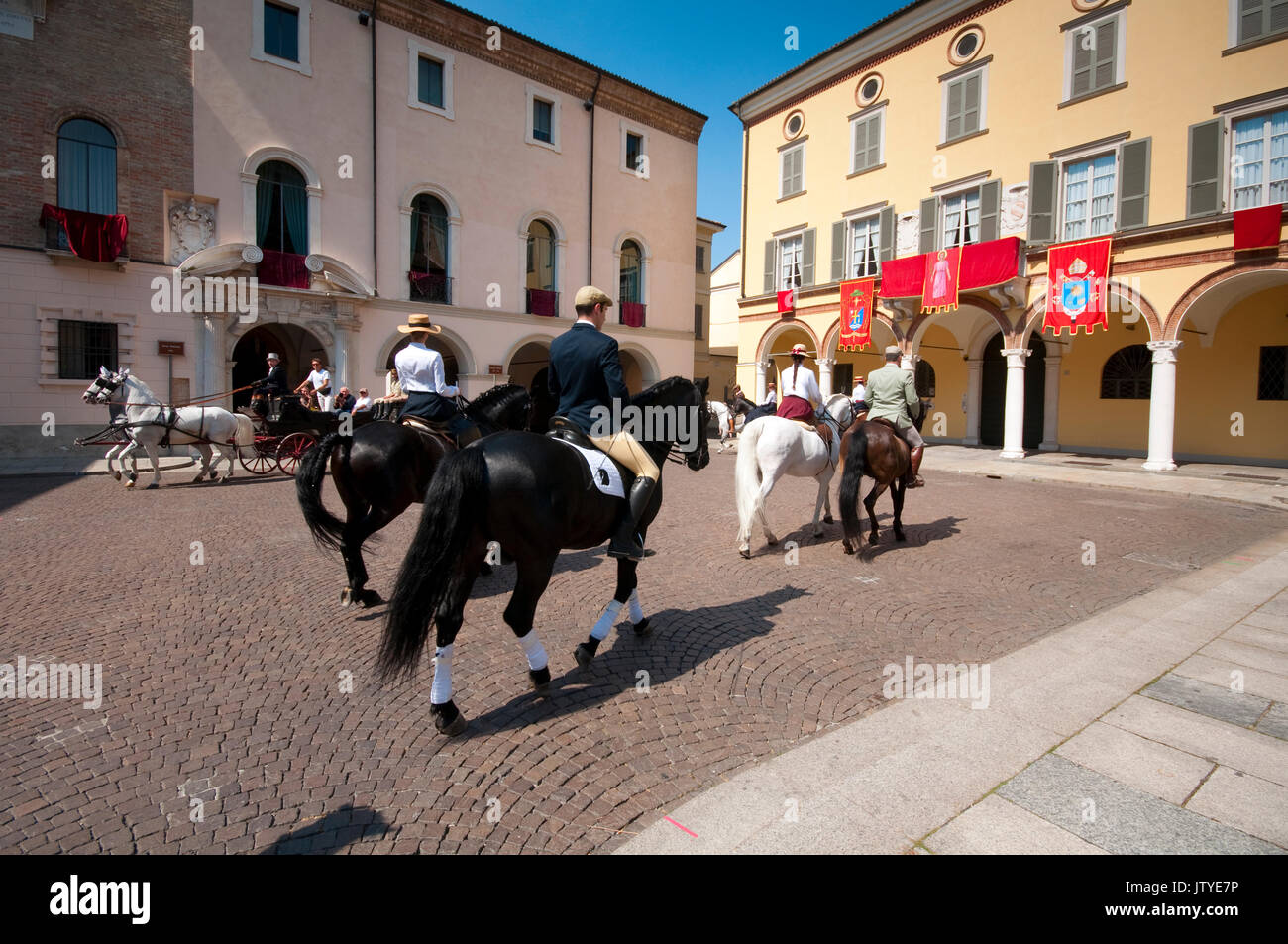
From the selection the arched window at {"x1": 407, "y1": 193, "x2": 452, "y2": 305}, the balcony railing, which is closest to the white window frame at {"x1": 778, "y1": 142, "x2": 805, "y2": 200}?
the arched window at {"x1": 407, "y1": 193, "x2": 452, "y2": 305}

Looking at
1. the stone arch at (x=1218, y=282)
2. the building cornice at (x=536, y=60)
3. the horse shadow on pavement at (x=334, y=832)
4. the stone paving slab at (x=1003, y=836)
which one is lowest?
the horse shadow on pavement at (x=334, y=832)

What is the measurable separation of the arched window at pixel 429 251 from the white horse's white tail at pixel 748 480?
16226 mm

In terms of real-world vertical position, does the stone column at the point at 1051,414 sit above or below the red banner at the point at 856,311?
below

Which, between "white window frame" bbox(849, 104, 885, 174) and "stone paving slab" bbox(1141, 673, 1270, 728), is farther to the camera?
"white window frame" bbox(849, 104, 885, 174)

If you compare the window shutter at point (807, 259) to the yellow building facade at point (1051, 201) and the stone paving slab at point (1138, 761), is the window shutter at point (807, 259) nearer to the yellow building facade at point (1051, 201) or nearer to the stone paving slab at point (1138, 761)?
the yellow building facade at point (1051, 201)

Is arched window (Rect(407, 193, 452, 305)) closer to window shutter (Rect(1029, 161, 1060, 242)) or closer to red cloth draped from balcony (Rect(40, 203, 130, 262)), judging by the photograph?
red cloth draped from balcony (Rect(40, 203, 130, 262))

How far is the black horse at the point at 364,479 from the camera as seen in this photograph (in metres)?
5.16

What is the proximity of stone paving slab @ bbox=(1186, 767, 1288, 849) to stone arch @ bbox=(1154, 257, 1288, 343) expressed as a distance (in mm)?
16632

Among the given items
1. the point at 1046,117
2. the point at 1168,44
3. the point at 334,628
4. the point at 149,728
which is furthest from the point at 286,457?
the point at 1168,44

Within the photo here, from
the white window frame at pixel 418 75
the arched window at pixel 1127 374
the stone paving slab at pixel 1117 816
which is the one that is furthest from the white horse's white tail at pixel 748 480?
the white window frame at pixel 418 75

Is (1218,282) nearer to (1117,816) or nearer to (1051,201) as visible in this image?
(1051,201)

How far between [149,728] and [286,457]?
39.8ft

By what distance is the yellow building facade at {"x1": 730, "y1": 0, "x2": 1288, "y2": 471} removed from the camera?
1488 centimetres

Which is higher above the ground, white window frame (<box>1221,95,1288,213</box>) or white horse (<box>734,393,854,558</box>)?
white window frame (<box>1221,95,1288,213</box>)
